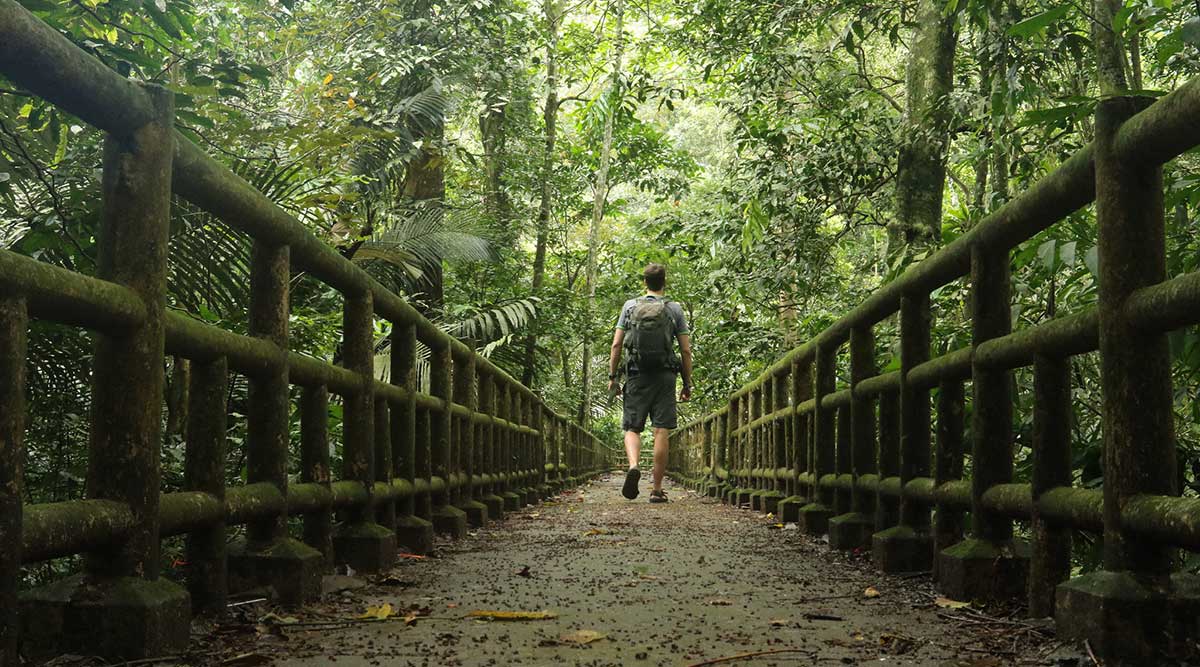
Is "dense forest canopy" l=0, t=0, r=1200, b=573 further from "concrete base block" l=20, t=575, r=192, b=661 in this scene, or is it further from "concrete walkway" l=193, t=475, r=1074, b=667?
"concrete base block" l=20, t=575, r=192, b=661

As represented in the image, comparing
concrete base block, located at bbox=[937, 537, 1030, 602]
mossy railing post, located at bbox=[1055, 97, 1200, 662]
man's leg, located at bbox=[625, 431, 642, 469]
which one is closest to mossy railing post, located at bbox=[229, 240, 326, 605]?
concrete base block, located at bbox=[937, 537, 1030, 602]

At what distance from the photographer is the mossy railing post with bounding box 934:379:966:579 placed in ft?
11.9

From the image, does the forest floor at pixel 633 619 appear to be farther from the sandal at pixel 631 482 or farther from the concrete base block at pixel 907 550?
the sandal at pixel 631 482

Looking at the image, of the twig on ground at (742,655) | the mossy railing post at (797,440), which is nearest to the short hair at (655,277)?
the mossy railing post at (797,440)

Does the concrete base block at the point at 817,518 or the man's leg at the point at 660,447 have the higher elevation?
the man's leg at the point at 660,447

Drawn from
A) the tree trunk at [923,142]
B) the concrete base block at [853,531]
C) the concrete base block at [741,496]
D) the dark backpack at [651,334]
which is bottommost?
the concrete base block at [741,496]

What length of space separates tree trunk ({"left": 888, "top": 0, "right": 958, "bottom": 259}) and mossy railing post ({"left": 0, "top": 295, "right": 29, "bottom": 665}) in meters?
6.51

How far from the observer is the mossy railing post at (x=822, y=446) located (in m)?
5.86

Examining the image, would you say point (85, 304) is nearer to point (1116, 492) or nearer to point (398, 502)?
point (1116, 492)

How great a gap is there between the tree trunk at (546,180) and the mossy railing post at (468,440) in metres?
7.63

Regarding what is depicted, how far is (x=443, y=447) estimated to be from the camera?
19.1 feet

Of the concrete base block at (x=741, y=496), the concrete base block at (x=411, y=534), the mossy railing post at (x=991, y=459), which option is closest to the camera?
the mossy railing post at (x=991, y=459)

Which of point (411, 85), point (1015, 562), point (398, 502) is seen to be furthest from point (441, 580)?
point (411, 85)

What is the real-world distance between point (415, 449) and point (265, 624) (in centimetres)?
249
